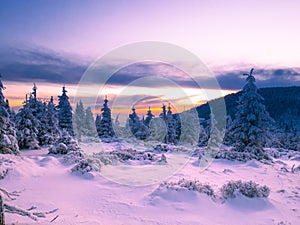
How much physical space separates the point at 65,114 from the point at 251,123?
89.2 ft

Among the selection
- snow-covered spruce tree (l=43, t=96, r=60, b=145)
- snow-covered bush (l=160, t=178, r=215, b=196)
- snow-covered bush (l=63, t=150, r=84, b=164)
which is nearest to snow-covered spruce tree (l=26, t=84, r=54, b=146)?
snow-covered spruce tree (l=43, t=96, r=60, b=145)

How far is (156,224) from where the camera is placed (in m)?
7.75

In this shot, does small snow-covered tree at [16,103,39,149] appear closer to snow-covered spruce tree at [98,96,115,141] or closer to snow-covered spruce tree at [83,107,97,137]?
snow-covered spruce tree at [98,96,115,141]

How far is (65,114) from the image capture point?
1533 inches

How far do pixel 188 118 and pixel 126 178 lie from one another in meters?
29.9

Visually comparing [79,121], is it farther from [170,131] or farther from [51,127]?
[170,131]

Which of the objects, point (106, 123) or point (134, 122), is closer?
point (106, 123)

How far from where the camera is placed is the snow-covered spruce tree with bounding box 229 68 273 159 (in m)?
23.4

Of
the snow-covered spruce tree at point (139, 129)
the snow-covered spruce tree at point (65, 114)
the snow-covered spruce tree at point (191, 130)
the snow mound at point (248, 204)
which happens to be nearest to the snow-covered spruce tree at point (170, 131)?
the snow-covered spruce tree at point (191, 130)

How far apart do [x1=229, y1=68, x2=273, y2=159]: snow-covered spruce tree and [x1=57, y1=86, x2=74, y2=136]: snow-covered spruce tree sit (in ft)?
81.4

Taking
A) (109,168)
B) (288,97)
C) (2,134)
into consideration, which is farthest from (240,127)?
(288,97)

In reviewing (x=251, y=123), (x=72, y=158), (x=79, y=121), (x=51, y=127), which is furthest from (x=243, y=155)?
(x=79, y=121)

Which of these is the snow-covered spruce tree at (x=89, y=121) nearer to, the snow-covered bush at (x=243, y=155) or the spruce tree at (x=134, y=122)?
the spruce tree at (x=134, y=122)

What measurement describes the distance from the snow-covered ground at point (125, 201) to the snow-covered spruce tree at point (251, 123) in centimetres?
931
